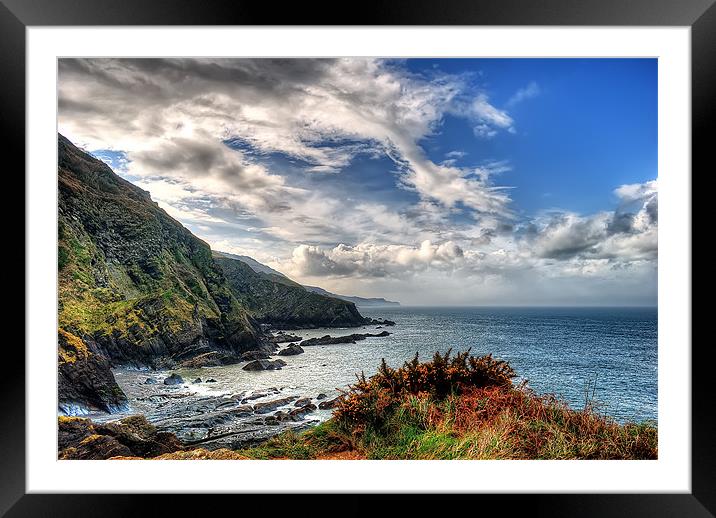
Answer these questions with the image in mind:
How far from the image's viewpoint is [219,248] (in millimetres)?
4367

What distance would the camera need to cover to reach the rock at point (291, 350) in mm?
4629

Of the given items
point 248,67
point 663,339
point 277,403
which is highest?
point 248,67

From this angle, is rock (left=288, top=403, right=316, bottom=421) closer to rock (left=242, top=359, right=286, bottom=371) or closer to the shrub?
rock (left=242, top=359, right=286, bottom=371)

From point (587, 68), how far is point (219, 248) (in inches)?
168

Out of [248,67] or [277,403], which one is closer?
[248,67]

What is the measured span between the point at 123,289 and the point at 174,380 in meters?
1.14

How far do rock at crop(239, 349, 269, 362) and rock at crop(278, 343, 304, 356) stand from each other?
17 centimetres

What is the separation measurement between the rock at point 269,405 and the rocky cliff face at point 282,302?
2.99 ft

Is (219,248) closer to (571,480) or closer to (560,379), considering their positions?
(571,480)

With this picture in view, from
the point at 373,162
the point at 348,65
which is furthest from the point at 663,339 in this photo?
the point at 348,65

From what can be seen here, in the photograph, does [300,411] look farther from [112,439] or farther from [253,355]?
[112,439]

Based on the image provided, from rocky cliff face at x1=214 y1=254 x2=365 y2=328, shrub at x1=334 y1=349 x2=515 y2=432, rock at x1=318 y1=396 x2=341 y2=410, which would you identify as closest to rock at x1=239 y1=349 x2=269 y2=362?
rocky cliff face at x1=214 y1=254 x2=365 y2=328

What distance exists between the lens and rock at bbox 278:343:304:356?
15.2ft
